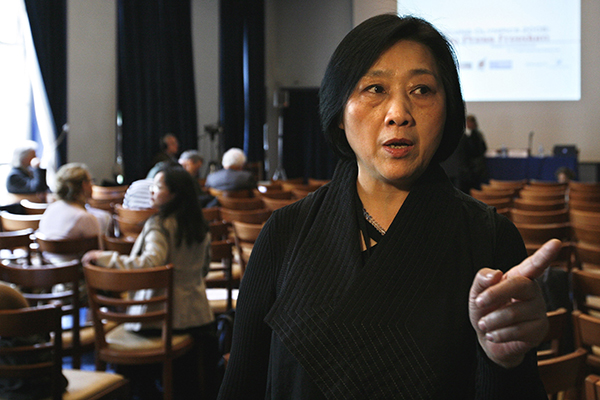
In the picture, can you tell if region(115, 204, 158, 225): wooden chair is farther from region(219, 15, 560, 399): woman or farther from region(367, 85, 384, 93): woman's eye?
region(367, 85, 384, 93): woman's eye

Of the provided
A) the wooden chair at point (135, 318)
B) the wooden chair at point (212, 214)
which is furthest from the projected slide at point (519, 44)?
the wooden chair at point (135, 318)

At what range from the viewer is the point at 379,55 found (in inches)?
38.9

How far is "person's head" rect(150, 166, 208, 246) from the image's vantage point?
314 cm

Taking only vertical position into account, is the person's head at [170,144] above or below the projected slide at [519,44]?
below

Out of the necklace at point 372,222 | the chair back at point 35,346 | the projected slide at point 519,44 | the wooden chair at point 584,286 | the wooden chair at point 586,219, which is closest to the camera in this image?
the necklace at point 372,222

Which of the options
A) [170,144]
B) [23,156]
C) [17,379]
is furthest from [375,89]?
[170,144]

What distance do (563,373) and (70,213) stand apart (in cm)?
332

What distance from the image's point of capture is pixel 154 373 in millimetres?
3463

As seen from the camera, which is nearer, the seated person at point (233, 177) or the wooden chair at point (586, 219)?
the wooden chair at point (586, 219)

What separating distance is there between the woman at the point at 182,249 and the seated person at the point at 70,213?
0.89 metres

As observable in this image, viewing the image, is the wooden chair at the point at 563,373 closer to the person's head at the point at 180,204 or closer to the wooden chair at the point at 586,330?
the wooden chair at the point at 586,330

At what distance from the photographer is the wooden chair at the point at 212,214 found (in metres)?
4.70

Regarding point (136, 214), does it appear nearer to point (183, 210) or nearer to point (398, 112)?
point (183, 210)

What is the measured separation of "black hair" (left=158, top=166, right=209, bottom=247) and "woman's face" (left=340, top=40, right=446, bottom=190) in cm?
226
